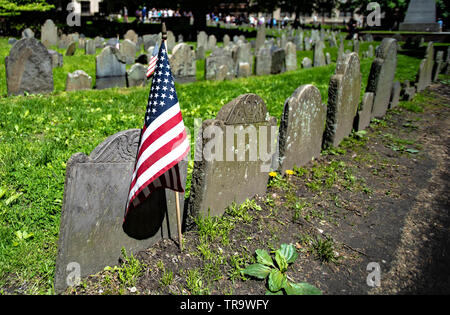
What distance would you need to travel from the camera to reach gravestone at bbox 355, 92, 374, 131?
6.10 metres

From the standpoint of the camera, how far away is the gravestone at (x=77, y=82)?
27.7 feet

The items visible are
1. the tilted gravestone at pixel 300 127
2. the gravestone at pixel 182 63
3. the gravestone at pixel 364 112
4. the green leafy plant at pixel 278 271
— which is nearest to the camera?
the green leafy plant at pixel 278 271

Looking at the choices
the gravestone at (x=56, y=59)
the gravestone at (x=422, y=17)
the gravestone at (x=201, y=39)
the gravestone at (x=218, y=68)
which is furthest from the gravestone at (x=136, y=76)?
the gravestone at (x=422, y=17)

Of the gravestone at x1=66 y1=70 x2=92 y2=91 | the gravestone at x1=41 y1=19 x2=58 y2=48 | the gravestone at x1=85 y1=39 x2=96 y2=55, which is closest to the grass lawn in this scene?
the gravestone at x1=66 y1=70 x2=92 y2=91

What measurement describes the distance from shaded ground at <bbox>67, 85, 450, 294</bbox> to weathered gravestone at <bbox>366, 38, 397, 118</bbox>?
74.3 inches

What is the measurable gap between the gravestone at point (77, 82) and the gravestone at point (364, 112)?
22.0ft

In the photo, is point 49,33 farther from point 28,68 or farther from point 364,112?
point 364,112

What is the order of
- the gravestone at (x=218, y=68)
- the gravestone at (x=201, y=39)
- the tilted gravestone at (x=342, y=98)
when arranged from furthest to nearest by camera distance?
the gravestone at (x=201, y=39) < the gravestone at (x=218, y=68) < the tilted gravestone at (x=342, y=98)

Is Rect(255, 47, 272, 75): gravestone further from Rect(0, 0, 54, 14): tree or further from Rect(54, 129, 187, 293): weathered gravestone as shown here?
Rect(0, 0, 54, 14): tree

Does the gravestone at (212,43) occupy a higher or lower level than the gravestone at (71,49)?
higher

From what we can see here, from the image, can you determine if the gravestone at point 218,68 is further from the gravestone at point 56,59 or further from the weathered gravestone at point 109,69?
the gravestone at point 56,59

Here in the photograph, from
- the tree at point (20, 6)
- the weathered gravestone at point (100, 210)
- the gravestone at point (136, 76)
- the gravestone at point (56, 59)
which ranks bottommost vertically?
the weathered gravestone at point (100, 210)
